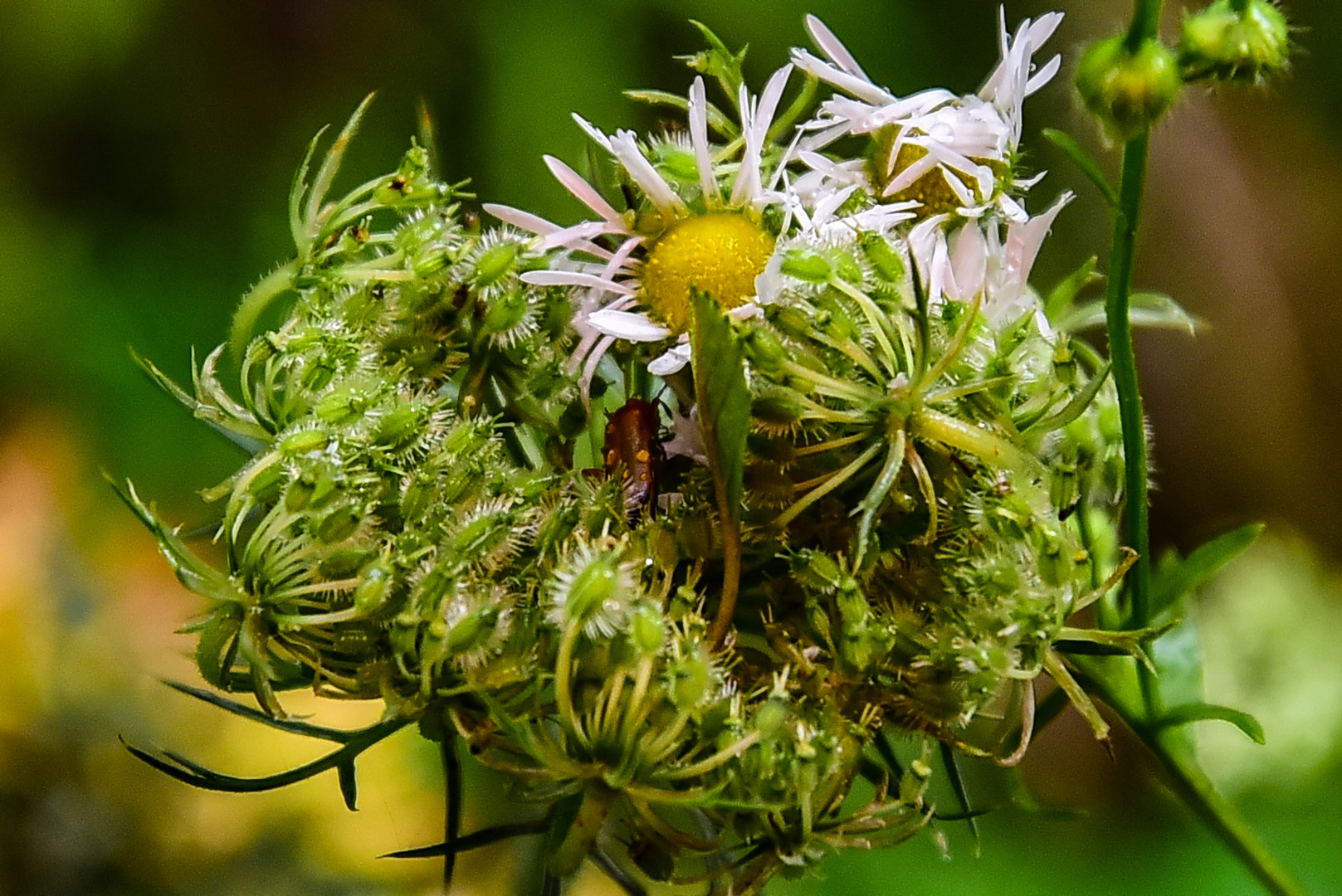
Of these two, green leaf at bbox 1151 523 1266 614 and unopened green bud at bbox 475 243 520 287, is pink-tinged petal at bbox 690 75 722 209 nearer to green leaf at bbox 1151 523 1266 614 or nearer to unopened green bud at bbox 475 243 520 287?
unopened green bud at bbox 475 243 520 287

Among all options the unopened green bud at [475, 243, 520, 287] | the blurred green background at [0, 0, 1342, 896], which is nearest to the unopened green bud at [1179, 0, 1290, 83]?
the unopened green bud at [475, 243, 520, 287]

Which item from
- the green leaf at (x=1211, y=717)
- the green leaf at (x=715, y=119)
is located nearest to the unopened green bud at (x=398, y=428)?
the green leaf at (x=715, y=119)

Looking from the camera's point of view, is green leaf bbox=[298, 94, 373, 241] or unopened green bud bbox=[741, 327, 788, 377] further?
green leaf bbox=[298, 94, 373, 241]

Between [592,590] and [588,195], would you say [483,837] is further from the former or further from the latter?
[588,195]

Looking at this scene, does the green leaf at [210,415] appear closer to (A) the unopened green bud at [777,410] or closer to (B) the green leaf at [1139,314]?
(A) the unopened green bud at [777,410]

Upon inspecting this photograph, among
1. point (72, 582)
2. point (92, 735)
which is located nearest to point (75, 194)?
point (72, 582)

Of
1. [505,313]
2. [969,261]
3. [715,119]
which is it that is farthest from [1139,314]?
[505,313]
